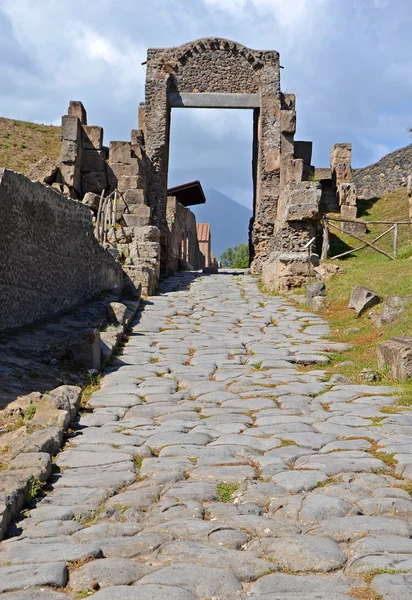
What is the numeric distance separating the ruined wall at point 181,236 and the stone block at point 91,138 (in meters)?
3.91

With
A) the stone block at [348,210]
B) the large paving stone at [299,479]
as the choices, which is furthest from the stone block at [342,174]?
the large paving stone at [299,479]

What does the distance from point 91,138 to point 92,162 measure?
0.88 m

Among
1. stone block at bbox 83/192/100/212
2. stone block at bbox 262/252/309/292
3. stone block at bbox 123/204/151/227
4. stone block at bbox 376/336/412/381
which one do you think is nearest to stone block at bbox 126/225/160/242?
stone block at bbox 123/204/151/227

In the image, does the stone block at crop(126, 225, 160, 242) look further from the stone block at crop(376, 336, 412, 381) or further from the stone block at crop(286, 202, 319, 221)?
the stone block at crop(376, 336, 412, 381)

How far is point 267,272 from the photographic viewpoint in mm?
17703

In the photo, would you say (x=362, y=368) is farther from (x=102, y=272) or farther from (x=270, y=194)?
(x=270, y=194)

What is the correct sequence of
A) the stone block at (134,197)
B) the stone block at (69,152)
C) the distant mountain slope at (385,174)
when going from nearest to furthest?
the stone block at (134,197)
the stone block at (69,152)
the distant mountain slope at (385,174)

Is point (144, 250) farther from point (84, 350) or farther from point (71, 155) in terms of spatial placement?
point (84, 350)

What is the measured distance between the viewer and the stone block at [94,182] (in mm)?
23625

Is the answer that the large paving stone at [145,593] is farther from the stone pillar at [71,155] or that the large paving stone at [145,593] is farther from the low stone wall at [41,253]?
the stone pillar at [71,155]

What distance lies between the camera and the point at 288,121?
2227cm

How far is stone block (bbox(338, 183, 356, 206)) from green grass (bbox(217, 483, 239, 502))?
81.8ft

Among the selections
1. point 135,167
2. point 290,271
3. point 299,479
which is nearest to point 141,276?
point 290,271

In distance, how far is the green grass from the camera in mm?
4129
